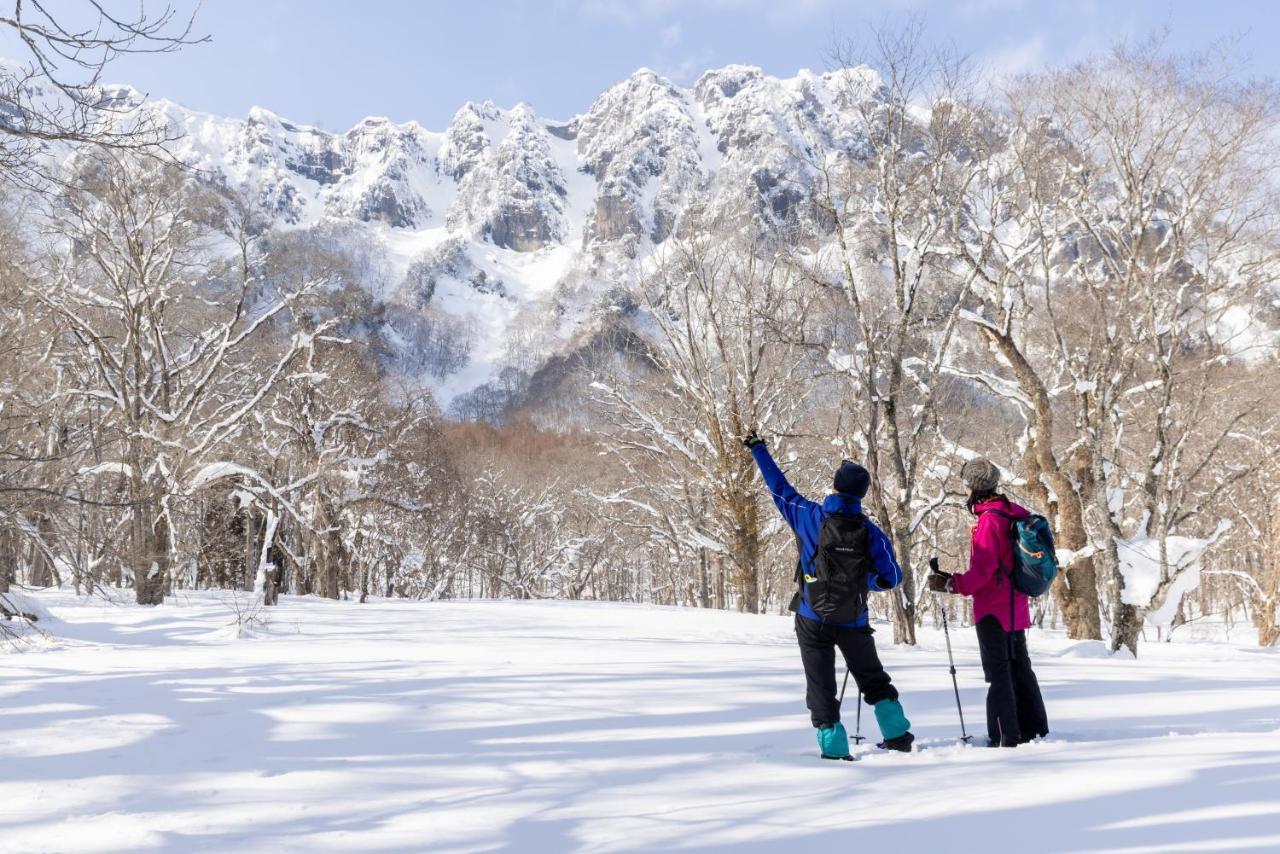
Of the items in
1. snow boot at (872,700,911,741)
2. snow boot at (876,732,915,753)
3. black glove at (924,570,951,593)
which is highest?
black glove at (924,570,951,593)

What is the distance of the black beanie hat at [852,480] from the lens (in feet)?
13.9

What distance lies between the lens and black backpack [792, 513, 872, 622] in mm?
4156

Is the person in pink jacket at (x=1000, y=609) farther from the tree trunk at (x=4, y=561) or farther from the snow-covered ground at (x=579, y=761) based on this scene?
the tree trunk at (x=4, y=561)

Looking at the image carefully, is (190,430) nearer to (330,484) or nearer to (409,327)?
(330,484)

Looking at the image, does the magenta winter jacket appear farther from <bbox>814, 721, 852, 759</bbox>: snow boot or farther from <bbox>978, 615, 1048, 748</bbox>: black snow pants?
<bbox>814, 721, 852, 759</bbox>: snow boot

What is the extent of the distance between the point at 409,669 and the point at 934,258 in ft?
29.4

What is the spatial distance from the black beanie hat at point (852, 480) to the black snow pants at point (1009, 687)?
1.17 meters

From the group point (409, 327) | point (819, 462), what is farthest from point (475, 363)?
point (819, 462)

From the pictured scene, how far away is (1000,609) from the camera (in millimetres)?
4590

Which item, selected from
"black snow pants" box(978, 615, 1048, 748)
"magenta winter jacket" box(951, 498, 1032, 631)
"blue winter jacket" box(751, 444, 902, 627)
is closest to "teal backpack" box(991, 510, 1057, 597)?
"magenta winter jacket" box(951, 498, 1032, 631)

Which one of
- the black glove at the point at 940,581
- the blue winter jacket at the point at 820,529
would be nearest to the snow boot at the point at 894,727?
the blue winter jacket at the point at 820,529

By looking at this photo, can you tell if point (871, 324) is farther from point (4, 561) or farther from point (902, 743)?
point (4, 561)

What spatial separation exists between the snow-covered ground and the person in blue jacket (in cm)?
22

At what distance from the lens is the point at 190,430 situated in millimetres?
14453
